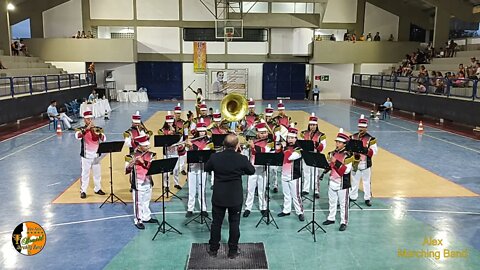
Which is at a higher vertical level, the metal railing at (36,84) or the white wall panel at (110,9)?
the white wall panel at (110,9)

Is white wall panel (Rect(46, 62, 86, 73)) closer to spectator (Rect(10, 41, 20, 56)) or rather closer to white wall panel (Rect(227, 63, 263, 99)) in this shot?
spectator (Rect(10, 41, 20, 56))

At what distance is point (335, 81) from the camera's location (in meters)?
41.9

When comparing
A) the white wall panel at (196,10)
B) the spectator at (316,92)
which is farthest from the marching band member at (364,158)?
the white wall panel at (196,10)

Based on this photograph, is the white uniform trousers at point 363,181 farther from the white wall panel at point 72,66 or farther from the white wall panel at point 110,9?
the white wall panel at point 110,9

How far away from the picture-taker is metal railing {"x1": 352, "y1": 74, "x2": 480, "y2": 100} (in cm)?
2127

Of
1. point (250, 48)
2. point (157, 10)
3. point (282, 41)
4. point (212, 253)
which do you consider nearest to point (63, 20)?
point (157, 10)

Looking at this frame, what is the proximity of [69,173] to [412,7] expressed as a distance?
1481 inches

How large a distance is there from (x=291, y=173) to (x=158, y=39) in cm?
3381

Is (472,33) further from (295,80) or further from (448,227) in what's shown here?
(448,227)

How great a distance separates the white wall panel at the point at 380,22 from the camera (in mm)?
41188

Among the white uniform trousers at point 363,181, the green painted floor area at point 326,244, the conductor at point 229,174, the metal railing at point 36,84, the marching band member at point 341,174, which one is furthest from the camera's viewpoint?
the metal railing at point 36,84

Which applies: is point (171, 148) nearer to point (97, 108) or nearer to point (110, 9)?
point (97, 108)

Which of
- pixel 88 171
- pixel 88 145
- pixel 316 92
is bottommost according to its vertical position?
pixel 88 171

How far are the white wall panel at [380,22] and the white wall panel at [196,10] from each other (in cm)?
1491
